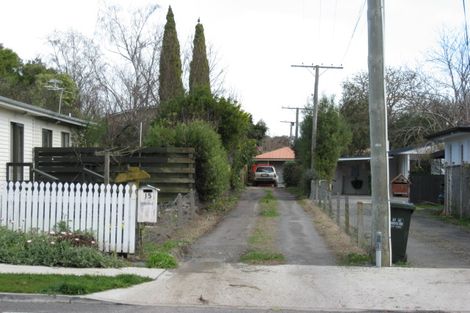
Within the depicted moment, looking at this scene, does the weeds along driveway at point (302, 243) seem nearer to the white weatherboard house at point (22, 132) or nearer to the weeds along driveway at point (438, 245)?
the weeds along driveway at point (438, 245)

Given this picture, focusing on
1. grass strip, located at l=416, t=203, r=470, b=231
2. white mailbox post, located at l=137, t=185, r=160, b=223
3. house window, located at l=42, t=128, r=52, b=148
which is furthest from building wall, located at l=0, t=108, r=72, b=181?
grass strip, located at l=416, t=203, r=470, b=231

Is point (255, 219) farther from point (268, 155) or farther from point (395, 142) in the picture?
point (268, 155)

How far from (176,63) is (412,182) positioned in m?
14.2

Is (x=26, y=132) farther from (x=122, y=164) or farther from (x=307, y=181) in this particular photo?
(x=307, y=181)

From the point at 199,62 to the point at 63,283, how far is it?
2879cm

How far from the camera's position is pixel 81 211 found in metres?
11.6

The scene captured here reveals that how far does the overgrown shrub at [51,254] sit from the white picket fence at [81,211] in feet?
1.70

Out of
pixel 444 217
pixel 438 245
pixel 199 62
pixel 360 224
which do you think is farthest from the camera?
pixel 199 62

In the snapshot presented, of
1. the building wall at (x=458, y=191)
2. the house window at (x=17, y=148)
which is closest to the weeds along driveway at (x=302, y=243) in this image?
the building wall at (x=458, y=191)

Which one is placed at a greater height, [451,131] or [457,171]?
[451,131]

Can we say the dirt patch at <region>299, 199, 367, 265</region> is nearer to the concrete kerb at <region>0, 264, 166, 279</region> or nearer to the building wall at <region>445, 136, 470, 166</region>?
the concrete kerb at <region>0, 264, 166, 279</region>

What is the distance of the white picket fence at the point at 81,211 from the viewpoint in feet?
37.3

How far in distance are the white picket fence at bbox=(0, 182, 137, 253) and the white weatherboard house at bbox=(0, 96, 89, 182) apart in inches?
244

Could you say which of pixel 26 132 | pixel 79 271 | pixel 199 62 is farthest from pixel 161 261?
pixel 199 62
